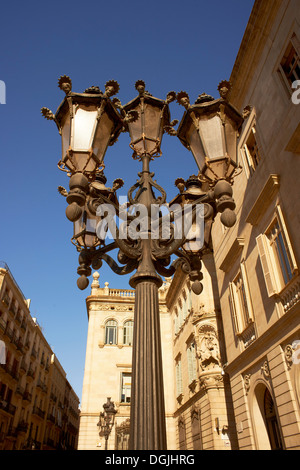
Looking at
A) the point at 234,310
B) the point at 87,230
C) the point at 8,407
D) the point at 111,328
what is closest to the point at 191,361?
the point at 234,310

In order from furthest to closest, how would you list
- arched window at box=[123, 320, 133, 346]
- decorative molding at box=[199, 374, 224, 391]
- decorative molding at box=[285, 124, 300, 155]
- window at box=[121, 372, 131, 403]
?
arched window at box=[123, 320, 133, 346] → window at box=[121, 372, 131, 403] → decorative molding at box=[199, 374, 224, 391] → decorative molding at box=[285, 124, 300, 155]

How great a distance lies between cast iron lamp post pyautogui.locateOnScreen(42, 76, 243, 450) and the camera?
339 cm

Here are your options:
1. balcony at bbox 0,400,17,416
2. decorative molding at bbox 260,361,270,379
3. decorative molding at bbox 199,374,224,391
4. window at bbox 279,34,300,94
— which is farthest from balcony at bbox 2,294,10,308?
window at bbox 279,34,300,94

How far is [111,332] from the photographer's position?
27.4m

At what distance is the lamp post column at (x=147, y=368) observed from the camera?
8.65 feet

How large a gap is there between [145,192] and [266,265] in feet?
23.5

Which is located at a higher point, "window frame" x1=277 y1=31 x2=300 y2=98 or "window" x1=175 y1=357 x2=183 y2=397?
"window frame" x1=277 y1=31 x2=300 y2=98

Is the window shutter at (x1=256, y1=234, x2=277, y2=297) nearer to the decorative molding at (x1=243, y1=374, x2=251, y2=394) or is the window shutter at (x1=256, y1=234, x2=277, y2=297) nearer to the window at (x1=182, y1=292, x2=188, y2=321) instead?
the decorative molding at (x1=243, y1=374, x2=251, y2=394)

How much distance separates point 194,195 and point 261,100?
8.94 m

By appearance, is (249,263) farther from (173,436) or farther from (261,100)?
(173,436)

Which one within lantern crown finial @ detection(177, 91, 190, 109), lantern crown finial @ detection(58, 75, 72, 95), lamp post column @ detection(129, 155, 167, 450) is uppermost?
lantern crown finial @ detection(177, 91, 190, 109)

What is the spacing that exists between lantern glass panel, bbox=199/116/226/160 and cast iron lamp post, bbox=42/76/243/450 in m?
0.01

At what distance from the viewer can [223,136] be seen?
4211 millimetres

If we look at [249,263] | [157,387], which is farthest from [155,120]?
[249,263]
